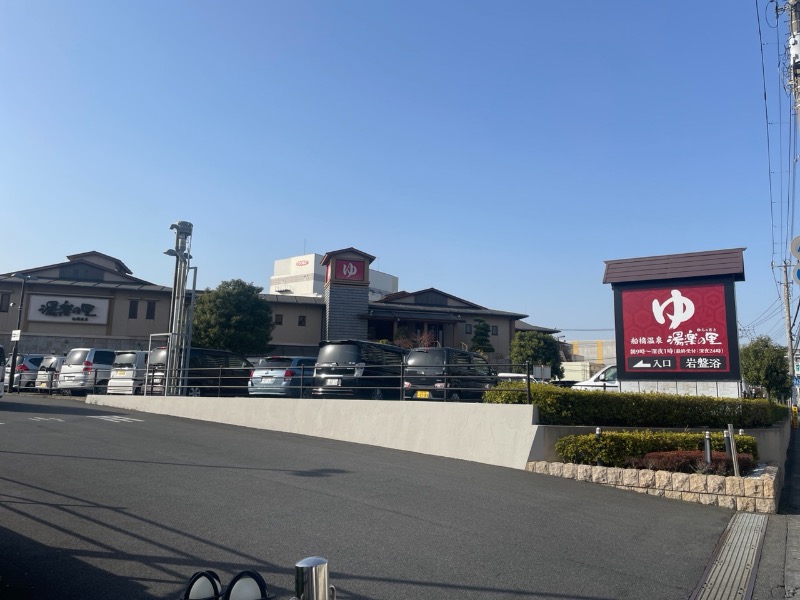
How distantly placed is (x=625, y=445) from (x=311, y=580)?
8.88m

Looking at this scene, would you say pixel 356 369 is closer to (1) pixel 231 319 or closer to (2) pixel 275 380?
(2) pixel 275 380

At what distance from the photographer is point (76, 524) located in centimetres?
596

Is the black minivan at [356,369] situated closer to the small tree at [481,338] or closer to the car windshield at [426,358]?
the car windshield at [426,358]

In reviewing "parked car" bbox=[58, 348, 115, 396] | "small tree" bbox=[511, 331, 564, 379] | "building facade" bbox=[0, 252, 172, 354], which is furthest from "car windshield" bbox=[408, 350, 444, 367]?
"building facade" bbox=[0, 252, 172, 354]

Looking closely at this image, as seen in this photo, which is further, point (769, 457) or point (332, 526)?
point (769, 457)

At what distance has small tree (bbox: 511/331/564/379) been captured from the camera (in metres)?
43.8

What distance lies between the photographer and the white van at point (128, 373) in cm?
2181

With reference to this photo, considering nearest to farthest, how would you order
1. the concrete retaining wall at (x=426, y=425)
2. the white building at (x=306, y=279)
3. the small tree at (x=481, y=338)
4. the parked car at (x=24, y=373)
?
1. the concrete retaining wall at (x=426, y=425)
2. the parked car at (x=24, y=373)
3. the small tree at (x=481, y=338)
4. the white building at (x=306, y=279)

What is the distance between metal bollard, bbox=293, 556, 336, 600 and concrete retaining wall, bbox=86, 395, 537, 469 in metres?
8.68

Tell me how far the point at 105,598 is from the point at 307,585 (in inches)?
102

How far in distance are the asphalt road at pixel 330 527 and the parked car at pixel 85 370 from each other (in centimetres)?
1412

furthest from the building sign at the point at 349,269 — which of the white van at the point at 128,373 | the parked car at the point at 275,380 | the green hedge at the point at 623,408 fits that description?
the green hedge at the point at 623,408

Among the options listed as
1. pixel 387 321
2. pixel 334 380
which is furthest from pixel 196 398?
pixel 387 321

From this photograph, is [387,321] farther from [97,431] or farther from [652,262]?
[97,431]
